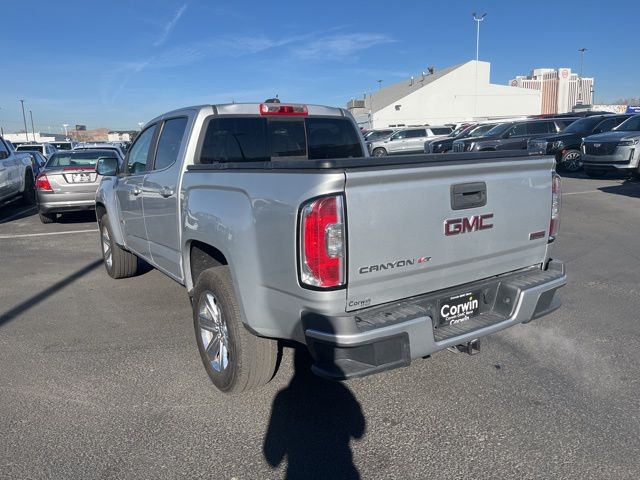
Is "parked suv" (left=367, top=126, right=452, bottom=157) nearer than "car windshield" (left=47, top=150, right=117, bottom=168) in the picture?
No

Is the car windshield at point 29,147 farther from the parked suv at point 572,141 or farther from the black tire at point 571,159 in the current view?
the black tire at point 571,159

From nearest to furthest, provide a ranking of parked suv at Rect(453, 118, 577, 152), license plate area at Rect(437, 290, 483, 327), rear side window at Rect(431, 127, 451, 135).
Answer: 1. license plate area at Rect(437, 290, 483, 327)
2. parked suv at Rect(453, 118, 577, 152)
3. rear side window at Rect(431, 127, 451, 135)

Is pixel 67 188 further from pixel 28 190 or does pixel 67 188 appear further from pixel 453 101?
pixel 453 101

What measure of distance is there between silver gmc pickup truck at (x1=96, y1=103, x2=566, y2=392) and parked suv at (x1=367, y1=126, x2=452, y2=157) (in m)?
24.8

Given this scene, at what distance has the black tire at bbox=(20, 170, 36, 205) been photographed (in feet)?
46.7

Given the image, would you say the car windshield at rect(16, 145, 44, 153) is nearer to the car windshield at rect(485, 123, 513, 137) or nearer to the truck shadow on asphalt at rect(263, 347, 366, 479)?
the car windshield at rect(485, 123, 513, 137)

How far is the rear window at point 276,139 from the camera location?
4.40 meters

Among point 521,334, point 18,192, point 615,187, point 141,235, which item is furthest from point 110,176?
point 615,187

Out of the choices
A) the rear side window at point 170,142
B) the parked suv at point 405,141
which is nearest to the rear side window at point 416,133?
the parked suv at point 405,141

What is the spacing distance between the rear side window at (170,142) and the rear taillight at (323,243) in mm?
2111

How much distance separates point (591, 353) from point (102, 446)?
359 centimetres

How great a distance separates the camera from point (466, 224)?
10.4ft

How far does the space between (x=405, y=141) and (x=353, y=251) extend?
88.5 feet

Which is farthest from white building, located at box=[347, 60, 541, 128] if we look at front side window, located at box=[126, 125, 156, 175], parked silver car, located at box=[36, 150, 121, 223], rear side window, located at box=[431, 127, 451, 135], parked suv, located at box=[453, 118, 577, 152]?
front side window, located at box=[126, 125, 156, 175]
